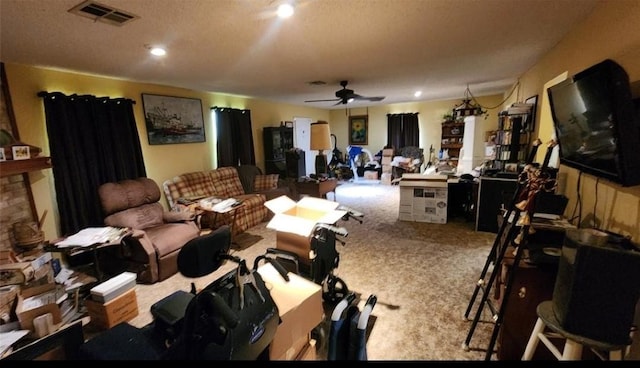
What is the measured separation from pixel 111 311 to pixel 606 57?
386 centimetres

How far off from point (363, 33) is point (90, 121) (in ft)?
10.7

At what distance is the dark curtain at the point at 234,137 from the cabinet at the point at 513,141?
4314mm

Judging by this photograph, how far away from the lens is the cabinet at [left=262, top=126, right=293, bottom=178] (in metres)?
5.98

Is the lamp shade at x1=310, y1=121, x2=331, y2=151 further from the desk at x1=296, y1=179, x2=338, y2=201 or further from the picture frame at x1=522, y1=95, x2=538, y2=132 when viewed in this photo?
the picture frame at x1=522, y1=95, x2=538, y2=132

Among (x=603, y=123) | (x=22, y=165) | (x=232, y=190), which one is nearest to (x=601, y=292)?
(x=603, y=123)

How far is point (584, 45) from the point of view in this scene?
201 centimetres

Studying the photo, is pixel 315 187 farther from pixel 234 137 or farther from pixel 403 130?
pixel 403 130

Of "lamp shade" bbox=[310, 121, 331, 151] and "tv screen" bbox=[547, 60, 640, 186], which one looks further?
"lamp shade" bbox=[310, 121, 331, 151]

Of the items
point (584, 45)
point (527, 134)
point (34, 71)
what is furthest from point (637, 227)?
point (34, 71)

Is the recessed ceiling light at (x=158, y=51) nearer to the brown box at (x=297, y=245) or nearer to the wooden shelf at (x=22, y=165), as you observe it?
the wooden shelf at (x=22, y=165)

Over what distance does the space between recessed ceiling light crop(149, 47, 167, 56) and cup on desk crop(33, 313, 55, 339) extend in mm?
2182

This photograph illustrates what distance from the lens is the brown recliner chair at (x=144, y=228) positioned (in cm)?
274

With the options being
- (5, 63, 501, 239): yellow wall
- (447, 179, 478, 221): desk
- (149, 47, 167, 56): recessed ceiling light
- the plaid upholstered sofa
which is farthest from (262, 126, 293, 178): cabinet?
(149, 47, 167, 56): recessed ceiling light

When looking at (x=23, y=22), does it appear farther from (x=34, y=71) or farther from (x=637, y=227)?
(x=637, y=227)
